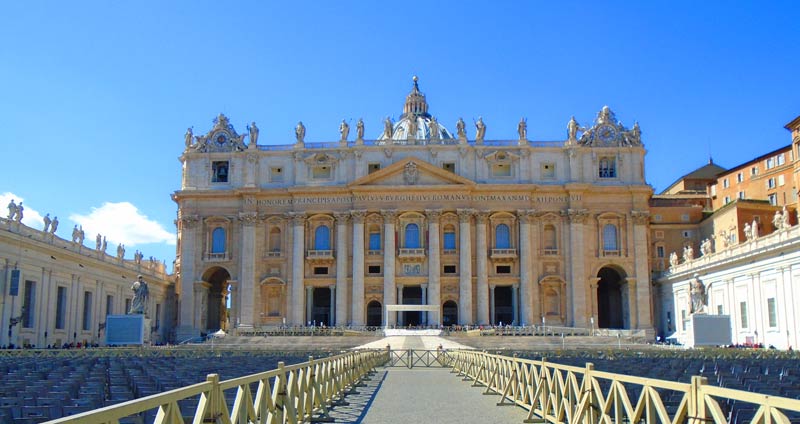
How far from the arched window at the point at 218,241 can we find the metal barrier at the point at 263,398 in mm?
58591

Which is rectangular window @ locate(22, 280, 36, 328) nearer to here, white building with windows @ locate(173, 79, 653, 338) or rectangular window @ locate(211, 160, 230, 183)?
white building with windows @ locate(173, 79, 653, 338)

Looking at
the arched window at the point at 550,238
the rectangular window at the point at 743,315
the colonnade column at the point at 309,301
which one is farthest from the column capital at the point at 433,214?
the rectangular window at the point at 743,315

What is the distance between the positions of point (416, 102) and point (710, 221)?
52532mm

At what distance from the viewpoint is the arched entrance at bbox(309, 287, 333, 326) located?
80812mm

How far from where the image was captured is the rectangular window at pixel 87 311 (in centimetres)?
6031

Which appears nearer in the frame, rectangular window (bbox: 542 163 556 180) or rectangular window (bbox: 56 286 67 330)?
rectangular window (bbox: 56 286 67 330)

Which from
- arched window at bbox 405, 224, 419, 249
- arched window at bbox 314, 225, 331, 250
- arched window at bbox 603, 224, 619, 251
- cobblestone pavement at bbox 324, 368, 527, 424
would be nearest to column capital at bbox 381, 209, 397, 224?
arched window at bbox 405, 224, 419, 249

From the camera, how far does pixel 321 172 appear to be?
7975 centimetres

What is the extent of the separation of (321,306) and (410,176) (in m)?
16.4

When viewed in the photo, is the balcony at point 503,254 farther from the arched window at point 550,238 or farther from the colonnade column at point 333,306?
the colonnade column at point 333,306

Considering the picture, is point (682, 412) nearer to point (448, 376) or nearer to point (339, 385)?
point (339, 385)

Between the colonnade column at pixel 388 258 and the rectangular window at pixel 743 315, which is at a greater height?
the colonnade column at pixel 388 258

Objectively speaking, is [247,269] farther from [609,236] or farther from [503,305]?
[609,236]

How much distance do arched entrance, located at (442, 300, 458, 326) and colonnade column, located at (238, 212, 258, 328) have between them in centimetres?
1844
